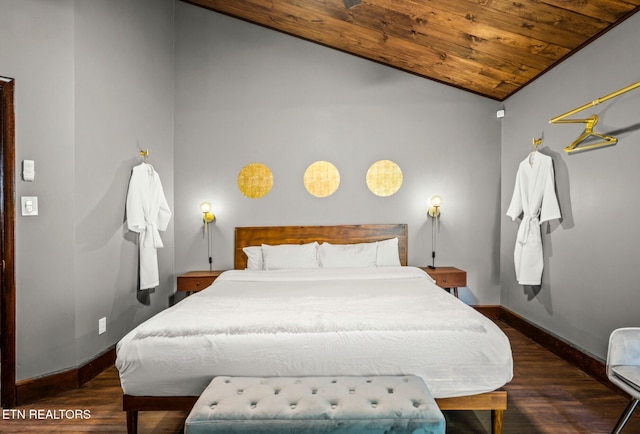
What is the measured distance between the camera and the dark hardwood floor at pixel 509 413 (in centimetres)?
209

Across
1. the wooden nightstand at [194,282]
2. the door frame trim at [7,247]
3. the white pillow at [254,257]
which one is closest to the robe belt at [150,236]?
the wooden nightstand at [194,282]

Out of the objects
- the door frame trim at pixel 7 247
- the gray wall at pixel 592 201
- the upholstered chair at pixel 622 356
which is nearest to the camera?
the upholstered chair at pixel 622 356

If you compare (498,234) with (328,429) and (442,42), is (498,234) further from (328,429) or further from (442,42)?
(328,429)

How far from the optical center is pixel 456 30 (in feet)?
9.95

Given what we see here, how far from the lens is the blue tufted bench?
4.75ft

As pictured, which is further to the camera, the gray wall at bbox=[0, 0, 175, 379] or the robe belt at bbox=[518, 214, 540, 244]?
the robe belt at bbox=[518, 214, 540, 244]

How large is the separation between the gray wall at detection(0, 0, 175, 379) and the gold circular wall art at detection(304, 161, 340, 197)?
1.77 m

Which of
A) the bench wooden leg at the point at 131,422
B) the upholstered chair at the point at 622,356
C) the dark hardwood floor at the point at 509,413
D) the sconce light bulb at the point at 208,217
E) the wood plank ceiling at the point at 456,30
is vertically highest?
the wood plank ceiling at the point at 456,30

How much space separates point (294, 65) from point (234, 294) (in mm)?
2755

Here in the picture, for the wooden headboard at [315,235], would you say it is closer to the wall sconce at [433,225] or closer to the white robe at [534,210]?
the wall sconce at [433,225]

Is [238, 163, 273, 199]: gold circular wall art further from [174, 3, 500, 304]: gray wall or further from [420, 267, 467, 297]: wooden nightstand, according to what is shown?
[420, 267, 467, 297]: wooden nightstand

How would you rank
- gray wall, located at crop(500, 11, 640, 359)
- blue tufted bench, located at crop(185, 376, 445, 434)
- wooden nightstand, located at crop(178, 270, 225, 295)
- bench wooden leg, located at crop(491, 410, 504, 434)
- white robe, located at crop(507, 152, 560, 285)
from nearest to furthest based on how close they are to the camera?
blue tufted bench, located at crop(185, 376, 445, 434)
bench wooden leg, located at crop(491, 410, 504, 434)
gray wall, located at crop(500, 11, 640, 359)
white robe, located at crop(507, 152, 560, 285)
wooden nightstand, located at crop(178, 270, 225, 295)

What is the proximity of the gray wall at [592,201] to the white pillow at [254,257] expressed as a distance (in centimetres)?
274

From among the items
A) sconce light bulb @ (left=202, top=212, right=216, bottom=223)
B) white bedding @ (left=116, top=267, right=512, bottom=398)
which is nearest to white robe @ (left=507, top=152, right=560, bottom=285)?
white bedding @ (left=116, top=267, right=512, bottom=398)
